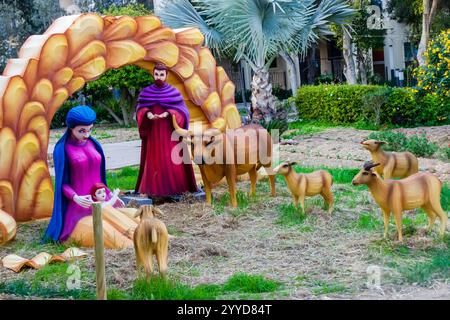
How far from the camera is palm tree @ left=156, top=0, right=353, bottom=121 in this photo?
1539 centimetres

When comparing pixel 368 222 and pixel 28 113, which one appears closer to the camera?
pixel 368 222

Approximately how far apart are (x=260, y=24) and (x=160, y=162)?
7.05 m

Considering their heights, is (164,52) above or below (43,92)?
above

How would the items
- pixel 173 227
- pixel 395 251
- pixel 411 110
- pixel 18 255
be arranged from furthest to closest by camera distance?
pixel 411 110 → pixel 173 227 → pixel 18 255 → pixel 395 251

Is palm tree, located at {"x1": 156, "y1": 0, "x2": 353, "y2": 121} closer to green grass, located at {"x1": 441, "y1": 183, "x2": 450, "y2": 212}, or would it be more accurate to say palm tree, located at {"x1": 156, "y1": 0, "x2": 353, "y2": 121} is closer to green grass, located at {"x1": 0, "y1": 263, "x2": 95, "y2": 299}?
A: green grass, located at {"x1": 441, "y1": 183, "x2": 450, "y2": 212}

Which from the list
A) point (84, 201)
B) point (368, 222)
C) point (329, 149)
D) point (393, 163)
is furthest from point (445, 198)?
point (329, 149)

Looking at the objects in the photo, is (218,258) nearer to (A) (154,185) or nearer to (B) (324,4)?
(A) (154,185)

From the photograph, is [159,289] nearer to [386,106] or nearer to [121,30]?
[121,30]

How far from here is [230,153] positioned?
8.78m

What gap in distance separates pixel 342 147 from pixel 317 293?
28.6ft

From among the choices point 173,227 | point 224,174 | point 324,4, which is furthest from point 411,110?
point 173,227

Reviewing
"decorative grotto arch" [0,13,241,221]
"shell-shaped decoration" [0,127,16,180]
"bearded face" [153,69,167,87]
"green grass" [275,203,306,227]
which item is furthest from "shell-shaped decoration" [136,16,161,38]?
"green grass" [275,203,306,227]

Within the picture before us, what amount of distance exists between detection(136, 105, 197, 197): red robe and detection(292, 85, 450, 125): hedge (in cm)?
862
